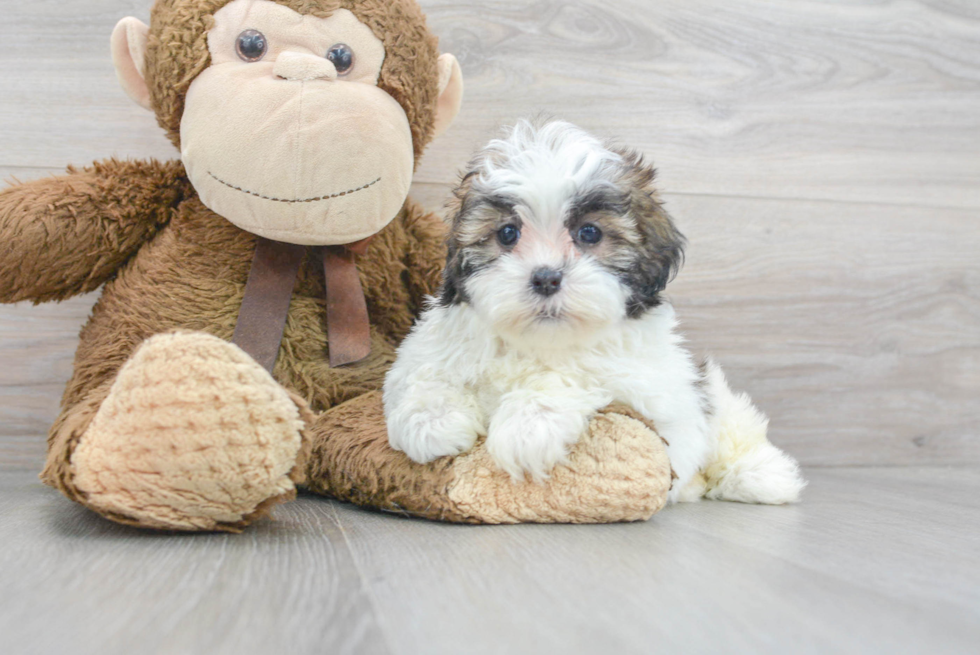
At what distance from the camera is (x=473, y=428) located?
1.27 m

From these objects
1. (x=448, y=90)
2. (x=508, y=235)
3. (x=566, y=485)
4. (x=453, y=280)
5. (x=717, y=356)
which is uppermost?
(x=448, y=90)

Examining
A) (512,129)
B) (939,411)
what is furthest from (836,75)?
(512,129)

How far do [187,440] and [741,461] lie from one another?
3.58 feet

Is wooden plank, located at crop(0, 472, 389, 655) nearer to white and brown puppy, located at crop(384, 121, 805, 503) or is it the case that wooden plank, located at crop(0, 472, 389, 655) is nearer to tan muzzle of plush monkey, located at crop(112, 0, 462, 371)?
white and brown puppy, located at crop(384, 121, 805, 503)

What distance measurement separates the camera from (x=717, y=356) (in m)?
2.04

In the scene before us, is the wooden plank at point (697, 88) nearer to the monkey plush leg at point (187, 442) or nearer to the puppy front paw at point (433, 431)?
the puppy front paw at point (433, 431)

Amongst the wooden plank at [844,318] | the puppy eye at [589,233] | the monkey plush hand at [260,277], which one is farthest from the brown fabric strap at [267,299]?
the wooden plank at [844,318]

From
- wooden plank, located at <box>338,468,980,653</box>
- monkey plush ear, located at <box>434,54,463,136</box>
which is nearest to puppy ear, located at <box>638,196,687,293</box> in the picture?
wooden plank, located at <box>338,468,980,653</box>

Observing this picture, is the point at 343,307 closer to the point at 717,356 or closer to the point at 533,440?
the point at 533,440

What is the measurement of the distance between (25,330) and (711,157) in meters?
1.70

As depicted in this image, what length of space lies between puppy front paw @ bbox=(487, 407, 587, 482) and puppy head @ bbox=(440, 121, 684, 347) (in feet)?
0.41

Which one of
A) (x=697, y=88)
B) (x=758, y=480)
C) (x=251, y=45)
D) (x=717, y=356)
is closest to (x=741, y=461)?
(x=758, y=480)

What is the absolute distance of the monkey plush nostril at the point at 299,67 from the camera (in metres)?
1.32

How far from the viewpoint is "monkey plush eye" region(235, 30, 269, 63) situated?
1.35 m
